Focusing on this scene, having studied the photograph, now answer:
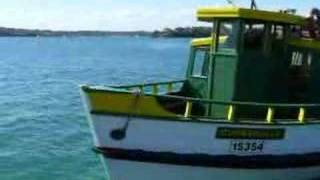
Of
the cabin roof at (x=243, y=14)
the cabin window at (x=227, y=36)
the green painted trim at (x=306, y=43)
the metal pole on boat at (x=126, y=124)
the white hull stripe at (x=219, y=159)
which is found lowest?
the white hull stripe at (x=219, y=159)

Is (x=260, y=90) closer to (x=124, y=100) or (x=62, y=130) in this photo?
(x=124, y=100)

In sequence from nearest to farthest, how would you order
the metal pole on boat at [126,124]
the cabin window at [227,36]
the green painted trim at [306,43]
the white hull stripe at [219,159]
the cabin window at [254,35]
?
the metal pole on boat at [126,124] → the white hull stripe at [219,159] → the cabin window at [227,36] → the cabin window at [254,35] → the green painted trim at [306,43]

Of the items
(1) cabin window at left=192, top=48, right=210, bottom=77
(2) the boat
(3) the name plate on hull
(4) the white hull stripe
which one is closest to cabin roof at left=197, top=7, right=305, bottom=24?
(2) the boat

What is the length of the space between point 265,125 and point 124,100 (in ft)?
8.03

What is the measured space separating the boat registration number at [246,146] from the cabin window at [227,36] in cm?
163

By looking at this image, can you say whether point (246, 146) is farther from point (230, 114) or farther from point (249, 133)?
point (230, 114)

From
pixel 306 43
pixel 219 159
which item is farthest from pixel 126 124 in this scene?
pixel 306 43

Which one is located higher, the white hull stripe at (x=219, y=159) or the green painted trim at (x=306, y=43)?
the green painted trim at (x=306, y=43)

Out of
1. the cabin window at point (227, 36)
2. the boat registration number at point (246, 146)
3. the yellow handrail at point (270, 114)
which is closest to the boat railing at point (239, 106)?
the yellow handrail at point (270, 114)

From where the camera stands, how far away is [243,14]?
11.4 meters

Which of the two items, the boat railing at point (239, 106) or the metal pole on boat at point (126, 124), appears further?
the boat railing at point (239, 106)

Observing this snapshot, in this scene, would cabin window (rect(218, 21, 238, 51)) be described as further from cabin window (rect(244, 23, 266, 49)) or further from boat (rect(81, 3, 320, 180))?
cabin window (rect(244, 23, 266, 49))

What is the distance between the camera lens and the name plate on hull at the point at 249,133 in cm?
1112

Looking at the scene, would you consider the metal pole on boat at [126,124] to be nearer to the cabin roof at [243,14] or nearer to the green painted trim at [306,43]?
the cabin roof at [243,14]
